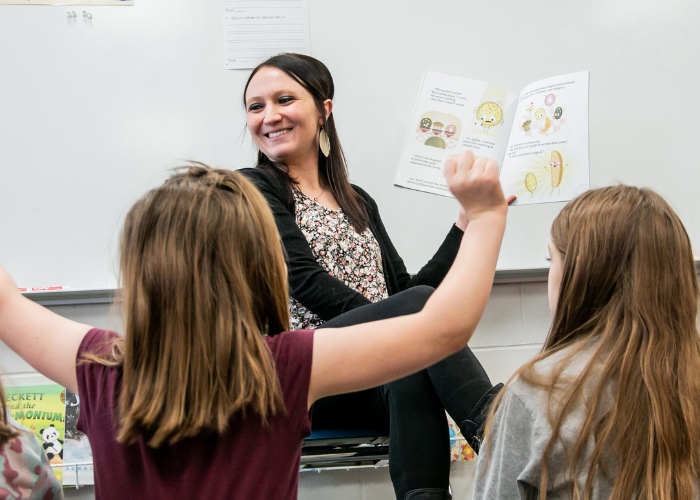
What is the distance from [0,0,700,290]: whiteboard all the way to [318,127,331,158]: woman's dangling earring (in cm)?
20

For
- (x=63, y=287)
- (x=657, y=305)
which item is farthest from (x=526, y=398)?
(x=63, y=287)

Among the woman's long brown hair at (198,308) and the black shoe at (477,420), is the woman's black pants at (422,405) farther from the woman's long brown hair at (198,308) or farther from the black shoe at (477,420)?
the woman's long brown hair at (198,308)

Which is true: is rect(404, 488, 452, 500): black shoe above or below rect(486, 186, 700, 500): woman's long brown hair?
below

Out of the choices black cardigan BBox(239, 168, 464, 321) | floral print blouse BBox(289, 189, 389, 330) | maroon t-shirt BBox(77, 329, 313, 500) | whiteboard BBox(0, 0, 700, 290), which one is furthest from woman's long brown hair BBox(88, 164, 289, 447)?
whiteboard BBox(0, 0, 700, 290)

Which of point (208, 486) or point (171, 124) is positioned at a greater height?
point (171, 124)

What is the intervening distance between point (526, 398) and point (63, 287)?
1309mm

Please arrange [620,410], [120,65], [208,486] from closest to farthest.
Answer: [208,486]
[620,410]
[120,65]

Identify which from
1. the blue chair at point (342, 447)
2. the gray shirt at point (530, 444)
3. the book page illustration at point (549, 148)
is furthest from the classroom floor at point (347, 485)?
the gray shirt at point (530, 444)

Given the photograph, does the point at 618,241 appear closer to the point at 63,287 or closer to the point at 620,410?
the point at 620,410

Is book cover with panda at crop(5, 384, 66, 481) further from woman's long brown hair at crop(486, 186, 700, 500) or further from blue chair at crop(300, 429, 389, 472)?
woman's long brown hair at crop(486, 186, 700, 500)

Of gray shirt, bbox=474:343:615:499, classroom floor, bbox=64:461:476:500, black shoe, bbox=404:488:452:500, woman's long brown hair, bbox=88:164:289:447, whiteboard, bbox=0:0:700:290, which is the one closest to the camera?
woman's long brown hair, bbox=88:164:289:447

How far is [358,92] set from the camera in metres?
2.01

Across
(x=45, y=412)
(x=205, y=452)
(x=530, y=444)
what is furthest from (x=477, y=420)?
(x=45, y=412)

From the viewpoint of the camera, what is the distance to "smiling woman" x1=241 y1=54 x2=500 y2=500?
3.98 feet
